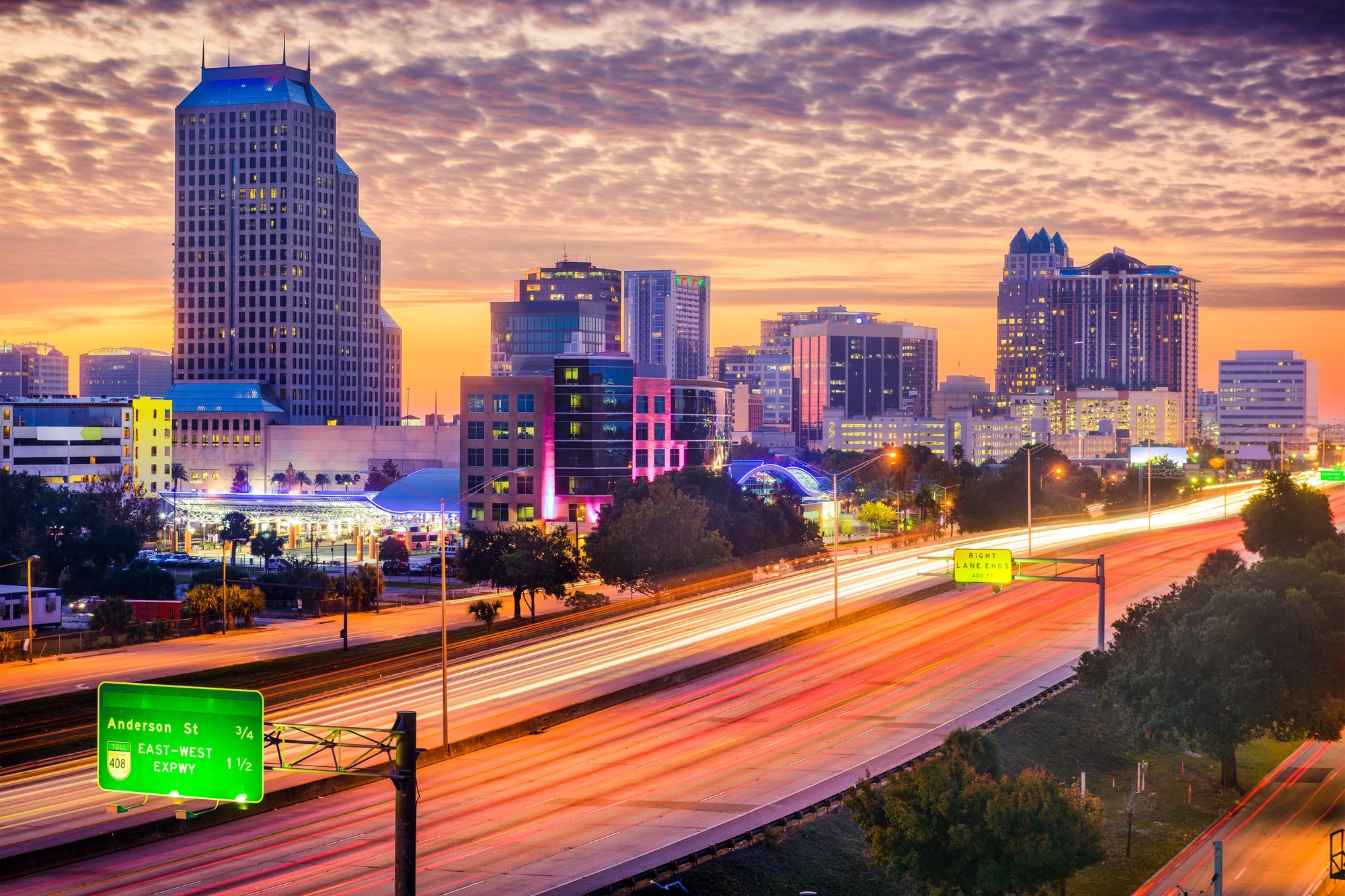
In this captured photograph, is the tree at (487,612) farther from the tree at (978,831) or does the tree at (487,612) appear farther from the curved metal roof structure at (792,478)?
the curved metal roof structure at (792,478)

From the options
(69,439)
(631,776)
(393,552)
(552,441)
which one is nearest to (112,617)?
(393,552)

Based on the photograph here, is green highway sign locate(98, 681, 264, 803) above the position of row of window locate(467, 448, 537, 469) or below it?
below

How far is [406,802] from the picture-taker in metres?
25.4

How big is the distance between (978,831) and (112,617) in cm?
6078

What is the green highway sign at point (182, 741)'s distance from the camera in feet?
89.4

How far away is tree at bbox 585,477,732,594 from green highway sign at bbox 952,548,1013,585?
30.0 m

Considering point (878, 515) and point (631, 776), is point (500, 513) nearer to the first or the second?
point (878, 515)

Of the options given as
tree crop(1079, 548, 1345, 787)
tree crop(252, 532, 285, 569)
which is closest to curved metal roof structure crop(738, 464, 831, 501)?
tree crop(252, 532, 285, 569)

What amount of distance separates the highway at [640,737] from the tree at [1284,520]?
18.0 metres

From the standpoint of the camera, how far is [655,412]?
473 feet

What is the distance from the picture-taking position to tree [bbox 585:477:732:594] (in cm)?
9056

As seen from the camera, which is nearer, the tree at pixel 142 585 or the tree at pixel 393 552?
the tree at pixel 142 585

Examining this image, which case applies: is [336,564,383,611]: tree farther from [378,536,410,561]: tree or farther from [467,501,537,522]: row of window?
[467,501,537,522]: row of window

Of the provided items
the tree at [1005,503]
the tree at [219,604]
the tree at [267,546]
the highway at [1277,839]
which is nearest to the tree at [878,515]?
the tree at [1005,503]
